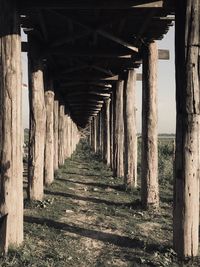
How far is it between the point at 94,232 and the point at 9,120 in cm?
279

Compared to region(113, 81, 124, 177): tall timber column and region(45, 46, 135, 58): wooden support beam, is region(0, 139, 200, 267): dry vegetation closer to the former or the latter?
region(113, 81, 124, 177): tall timber column

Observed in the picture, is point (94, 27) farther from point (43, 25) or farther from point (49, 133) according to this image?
point (49, 133)

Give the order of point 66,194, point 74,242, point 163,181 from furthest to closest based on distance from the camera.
→ point 163,181 → point 66,194 → point 74,242

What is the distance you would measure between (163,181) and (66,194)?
4.18 meters

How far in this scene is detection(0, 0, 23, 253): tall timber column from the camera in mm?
6227

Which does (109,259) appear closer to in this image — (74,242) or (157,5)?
(74,242)

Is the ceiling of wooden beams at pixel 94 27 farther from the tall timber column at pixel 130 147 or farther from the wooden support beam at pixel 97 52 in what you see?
the tall timber column at pixel 130 147

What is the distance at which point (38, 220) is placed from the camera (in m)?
7.97

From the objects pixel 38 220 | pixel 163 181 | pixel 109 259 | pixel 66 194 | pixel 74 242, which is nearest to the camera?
pixel 109 259

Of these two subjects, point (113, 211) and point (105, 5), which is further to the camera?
point (113, 211)

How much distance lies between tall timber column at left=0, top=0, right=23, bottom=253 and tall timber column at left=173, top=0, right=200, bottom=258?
2650 mm

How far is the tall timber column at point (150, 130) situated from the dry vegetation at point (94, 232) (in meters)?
0.46

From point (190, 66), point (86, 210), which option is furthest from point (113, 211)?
point (190, 66)

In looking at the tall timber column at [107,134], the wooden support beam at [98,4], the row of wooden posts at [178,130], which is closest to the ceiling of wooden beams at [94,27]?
the wooden support beam at [98,4]
